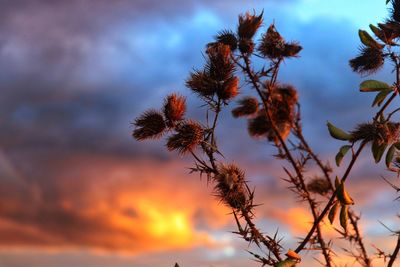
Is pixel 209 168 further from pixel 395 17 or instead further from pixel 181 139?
pixel 395 17

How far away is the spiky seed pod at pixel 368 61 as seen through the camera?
734cm

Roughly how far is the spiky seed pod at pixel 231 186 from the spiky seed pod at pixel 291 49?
230 cm

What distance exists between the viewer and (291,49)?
315 inches

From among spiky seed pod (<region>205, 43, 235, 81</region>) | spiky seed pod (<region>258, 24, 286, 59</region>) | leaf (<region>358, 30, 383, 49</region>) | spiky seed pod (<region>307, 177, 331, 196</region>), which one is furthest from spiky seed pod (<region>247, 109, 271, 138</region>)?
spiky seed pod (<region>205, 43, 235, 81</region>)

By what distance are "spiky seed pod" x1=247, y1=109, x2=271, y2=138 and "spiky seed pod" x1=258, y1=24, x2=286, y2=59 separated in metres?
1.69

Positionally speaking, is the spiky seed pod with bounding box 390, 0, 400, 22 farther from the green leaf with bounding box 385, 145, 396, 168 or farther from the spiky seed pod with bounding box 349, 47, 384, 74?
the green leaf with bounding box 385, 145, 396, 168

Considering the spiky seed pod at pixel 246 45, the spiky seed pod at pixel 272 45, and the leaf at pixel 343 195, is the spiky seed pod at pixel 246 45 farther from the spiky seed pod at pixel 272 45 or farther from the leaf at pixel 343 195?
the leaf at pixel 343 195

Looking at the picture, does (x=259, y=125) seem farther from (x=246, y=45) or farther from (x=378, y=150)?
(x=378, y=150)

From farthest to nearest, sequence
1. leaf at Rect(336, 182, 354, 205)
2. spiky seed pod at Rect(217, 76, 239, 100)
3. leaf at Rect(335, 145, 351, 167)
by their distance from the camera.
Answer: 1. spiky seed pod at Rect(217, 76, 239, 100)
2. leaf at Rect(335, 145, 351, 167)
3. leaf at Rect(336, 182, 354, 205)

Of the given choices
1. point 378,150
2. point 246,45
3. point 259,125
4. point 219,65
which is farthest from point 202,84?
point 259,125

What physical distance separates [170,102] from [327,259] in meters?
2.97

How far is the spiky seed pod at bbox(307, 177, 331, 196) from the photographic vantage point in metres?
9.28

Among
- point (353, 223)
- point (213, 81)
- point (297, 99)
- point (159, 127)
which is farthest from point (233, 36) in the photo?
point (353, 223)

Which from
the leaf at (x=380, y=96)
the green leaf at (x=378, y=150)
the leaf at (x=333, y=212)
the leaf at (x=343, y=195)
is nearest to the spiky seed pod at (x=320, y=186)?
the green leaf at (x=378, y=150)
